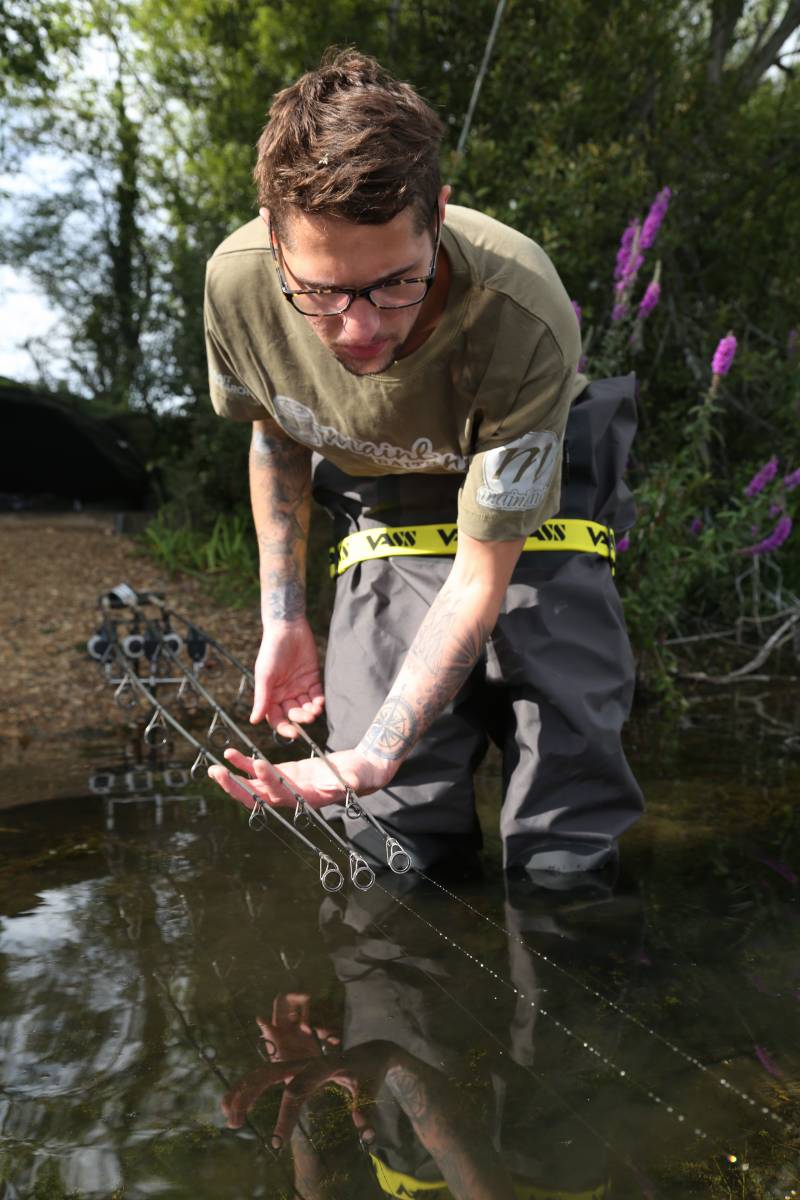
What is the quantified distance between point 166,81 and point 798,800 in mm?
6594

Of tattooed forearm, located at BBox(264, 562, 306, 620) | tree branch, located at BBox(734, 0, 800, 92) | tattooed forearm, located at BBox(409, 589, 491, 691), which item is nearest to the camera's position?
tattooed forearm, located at BBox(409, 589, 491, 691)

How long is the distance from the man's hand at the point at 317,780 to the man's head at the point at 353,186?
75 centimetres

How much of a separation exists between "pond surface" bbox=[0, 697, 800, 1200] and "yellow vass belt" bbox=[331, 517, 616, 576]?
0.73 metres

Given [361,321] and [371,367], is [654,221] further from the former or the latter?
[361,321]

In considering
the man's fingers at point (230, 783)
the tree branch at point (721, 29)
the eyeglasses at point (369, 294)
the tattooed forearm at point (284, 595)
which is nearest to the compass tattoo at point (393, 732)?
the man's fingers at point (230, 783)

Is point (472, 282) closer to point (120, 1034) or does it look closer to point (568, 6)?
point (120, 1034)

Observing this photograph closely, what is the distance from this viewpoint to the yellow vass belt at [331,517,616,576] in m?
2.41

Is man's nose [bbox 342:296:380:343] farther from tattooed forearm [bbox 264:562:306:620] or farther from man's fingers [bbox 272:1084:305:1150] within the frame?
man's fingers [bbox 272:1084:305:1150]

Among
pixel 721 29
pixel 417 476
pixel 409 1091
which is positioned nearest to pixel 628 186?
pixel 721 29

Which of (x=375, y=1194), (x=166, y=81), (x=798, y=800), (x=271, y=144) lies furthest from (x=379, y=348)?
(x=166, y=81)

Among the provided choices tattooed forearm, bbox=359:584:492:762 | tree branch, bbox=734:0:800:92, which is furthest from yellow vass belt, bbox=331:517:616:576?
tree branch, bbox=734:0:800:92

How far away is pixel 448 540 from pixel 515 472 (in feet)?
1.49

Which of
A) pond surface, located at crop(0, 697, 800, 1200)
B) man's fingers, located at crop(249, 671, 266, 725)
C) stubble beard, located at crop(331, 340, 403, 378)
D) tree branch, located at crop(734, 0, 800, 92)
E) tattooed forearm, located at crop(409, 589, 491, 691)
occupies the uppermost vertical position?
tree branch, located at crop(734, 0, 800, 92)

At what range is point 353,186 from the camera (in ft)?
5.30
